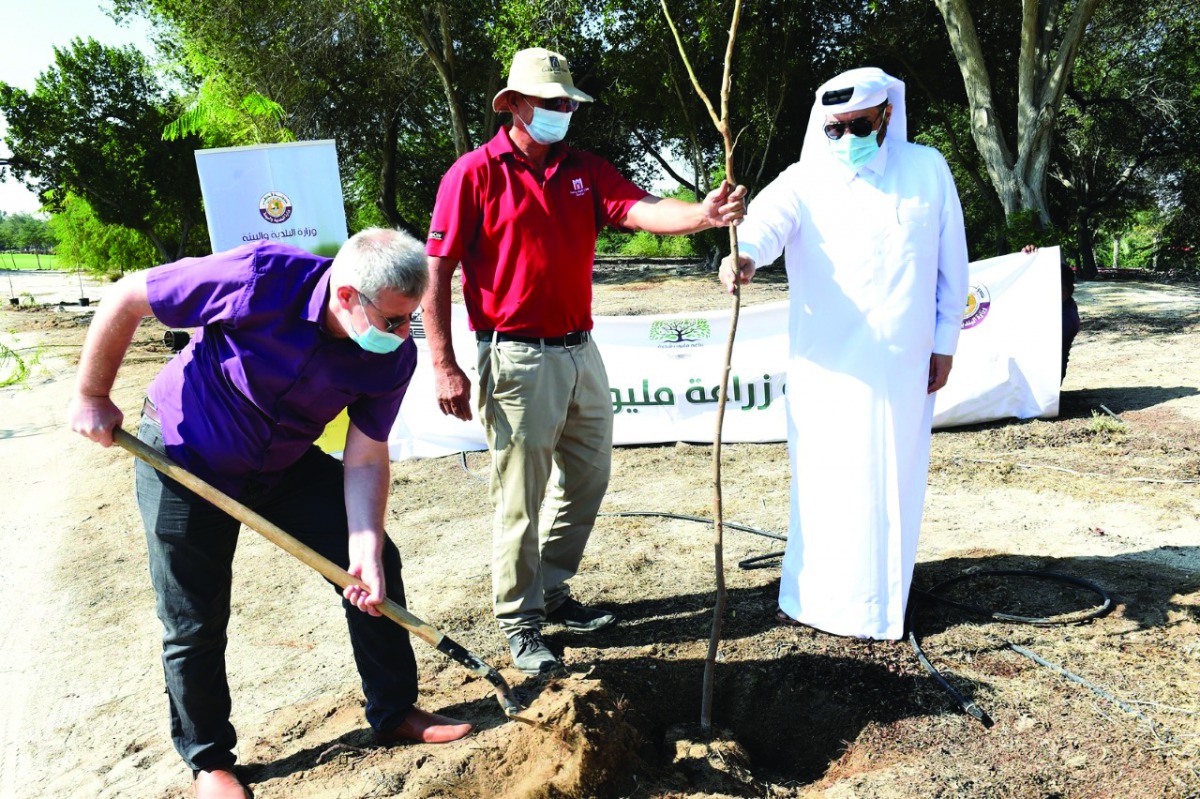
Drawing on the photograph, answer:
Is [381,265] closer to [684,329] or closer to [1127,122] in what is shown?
[684,329]

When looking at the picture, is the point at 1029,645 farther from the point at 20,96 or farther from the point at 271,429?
the point at 20,96

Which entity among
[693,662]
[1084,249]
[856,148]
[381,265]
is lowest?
[693,662]

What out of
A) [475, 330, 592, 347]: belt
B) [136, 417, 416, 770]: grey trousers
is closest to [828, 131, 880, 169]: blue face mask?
[475, 330, 592, 347]: belt

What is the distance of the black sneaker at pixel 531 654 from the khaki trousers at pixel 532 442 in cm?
4

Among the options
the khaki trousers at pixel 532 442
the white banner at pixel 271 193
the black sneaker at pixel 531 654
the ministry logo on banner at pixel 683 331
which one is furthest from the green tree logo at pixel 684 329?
the black sneaker at pixel 531 654

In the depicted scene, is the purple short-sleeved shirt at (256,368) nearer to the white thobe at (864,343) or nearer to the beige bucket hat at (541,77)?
the beige bucket hat at (541,77)

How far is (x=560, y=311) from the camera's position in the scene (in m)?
3.45

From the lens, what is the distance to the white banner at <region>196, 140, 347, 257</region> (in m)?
7.50

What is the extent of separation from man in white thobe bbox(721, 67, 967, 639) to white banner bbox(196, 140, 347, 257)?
5428mm

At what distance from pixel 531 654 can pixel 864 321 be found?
1844mm

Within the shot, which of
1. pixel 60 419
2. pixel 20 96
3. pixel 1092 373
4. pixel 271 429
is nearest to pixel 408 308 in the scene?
pixel 271 429

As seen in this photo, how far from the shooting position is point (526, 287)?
3.40 meters

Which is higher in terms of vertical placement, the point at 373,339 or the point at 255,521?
the point at 373,339

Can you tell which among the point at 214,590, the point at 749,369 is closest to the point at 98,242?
the point at 749,369
